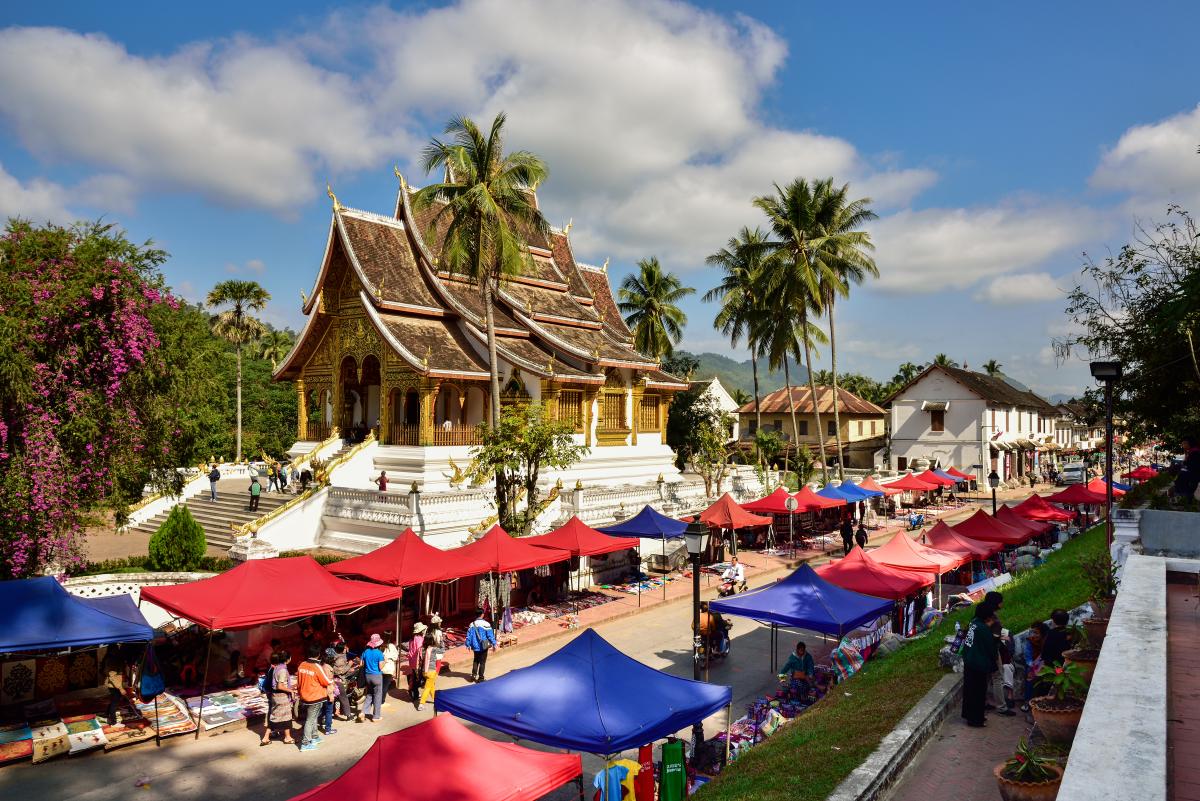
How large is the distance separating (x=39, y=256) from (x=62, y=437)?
3515 mm

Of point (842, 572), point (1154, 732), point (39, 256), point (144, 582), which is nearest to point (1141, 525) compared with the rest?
point (842, 572)

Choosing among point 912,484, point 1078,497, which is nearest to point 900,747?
point 1078,497

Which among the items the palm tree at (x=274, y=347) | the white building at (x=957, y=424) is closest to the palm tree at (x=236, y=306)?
the palm tree at (x=274, y=347)

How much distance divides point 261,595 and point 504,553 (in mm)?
5402

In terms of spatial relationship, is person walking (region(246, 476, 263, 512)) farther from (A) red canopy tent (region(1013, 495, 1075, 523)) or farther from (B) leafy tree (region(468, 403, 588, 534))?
(A) red canopy tent (region(1013, 495, 1075, 523))

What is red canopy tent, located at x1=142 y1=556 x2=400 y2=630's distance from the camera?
37.9 ft

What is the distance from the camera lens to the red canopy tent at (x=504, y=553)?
628 inches

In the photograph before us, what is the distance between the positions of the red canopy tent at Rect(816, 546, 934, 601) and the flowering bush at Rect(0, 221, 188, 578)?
46.5 ft

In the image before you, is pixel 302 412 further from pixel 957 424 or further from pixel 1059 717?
pixel 957 424

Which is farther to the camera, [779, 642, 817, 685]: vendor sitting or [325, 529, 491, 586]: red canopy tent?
[325, 529, 491, 586]: red canopy tent

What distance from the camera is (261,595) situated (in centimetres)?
1205

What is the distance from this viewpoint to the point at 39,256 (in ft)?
46.8

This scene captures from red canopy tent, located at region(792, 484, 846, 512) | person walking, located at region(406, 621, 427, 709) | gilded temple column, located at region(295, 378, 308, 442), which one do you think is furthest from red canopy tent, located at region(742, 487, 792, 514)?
gilded temple column, located at region(295, 378, 308, 442)

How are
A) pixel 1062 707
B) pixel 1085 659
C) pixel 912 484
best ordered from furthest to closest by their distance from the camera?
pixel 912 484 < pixel 1085 659 < pixel 1062 707
